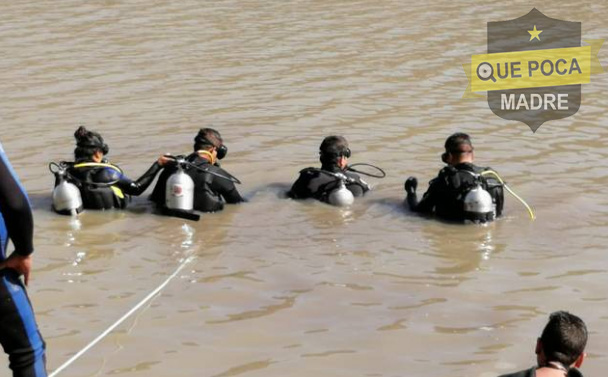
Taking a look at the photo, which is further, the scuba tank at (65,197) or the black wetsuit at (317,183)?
the black wetsuit at (317,183)

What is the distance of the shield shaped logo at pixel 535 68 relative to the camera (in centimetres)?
1369

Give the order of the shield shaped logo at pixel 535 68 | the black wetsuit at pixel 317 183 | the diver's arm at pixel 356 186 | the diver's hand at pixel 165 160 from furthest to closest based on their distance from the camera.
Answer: the shield shaped logo at pixel 535 68 < the diver's arm at pixel 356 186 < the black wetsuit at pixel 317 183 < the diver's hand at pixel 165 160

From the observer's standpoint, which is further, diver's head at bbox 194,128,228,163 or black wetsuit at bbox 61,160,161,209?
diver's head at bbox 194,128,228,163

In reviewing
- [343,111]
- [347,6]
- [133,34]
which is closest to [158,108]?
[343,111]

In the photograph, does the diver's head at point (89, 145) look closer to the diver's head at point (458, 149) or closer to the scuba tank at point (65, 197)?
the scuba tank at point (65, 197)

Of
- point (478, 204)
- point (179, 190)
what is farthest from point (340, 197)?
point (179, 190)

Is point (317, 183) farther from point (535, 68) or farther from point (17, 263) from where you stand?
point (535, 68)

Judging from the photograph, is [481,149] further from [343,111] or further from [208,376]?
[208,376]

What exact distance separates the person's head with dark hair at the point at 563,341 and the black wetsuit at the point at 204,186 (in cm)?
540

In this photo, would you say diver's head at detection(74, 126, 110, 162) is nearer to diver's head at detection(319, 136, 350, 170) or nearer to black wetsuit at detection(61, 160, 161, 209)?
black wetsuit at detection(61, 160, 161, 209)

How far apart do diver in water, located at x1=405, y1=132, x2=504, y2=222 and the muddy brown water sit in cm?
16

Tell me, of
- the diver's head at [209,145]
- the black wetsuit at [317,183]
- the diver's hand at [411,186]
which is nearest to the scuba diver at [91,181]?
the diver's head at [209,145]

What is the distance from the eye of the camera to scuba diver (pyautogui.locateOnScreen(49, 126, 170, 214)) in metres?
9.34

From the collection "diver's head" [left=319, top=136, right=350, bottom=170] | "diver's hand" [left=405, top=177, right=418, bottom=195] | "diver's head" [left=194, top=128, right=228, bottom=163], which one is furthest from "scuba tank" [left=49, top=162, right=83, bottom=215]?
"diver's hand" [left=405, top=177, right=418, bottom=195]
